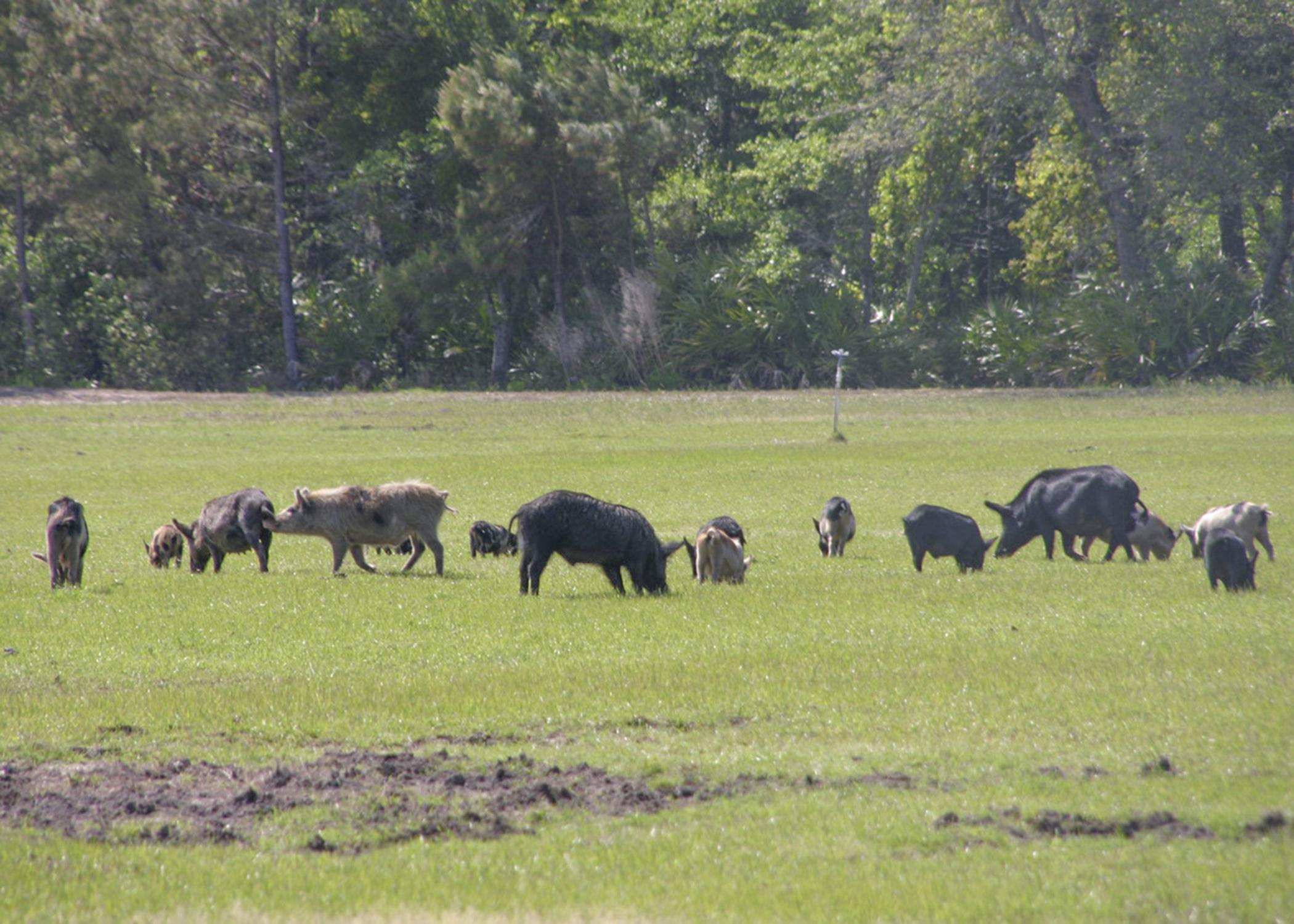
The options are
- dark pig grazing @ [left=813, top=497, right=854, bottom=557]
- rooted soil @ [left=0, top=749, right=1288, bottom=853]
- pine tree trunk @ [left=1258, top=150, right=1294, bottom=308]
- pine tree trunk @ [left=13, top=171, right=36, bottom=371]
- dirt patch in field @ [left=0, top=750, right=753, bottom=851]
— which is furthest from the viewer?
pine tree trunk @ [left=13, top=171, right=36, bottom=371]

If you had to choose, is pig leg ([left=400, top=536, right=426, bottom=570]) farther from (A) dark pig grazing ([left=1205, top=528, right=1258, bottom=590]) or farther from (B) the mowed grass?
(A) dark pig grazing ([left=1205, top=528, right=1258, bottom=590])

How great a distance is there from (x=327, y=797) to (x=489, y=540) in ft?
35.5

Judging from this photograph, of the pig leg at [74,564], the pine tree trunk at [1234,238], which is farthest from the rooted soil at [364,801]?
the pine tree trunk at [1234,238]

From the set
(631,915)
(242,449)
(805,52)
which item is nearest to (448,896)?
(631,915)

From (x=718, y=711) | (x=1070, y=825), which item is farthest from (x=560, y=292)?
(x=1070, y=825)

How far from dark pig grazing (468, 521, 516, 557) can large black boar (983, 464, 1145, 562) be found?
18.6 feet

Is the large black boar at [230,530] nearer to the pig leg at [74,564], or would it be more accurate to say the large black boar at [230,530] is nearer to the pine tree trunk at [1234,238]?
the pig leg at [74,564]

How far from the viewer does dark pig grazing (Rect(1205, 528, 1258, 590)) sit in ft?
44.9

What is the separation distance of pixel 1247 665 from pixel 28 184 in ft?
150

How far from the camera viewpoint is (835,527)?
17.6m

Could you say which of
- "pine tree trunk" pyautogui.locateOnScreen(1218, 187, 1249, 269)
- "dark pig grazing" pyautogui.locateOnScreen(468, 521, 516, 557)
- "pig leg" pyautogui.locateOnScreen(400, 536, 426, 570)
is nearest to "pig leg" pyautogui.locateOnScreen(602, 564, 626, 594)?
"pig leg" pyautogui.locateOnScreen(400, 536, 426, 570)

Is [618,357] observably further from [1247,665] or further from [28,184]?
[1247,665]

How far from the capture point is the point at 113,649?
1208 cm

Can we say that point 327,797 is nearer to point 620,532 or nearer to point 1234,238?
point 620,532
